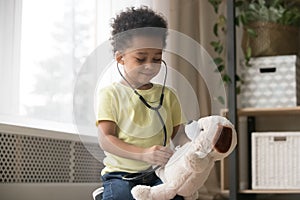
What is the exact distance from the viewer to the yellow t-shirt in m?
1.20

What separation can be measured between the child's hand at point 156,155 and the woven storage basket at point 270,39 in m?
1.25

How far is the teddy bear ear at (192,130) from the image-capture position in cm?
117

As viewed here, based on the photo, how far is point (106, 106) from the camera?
123 centimetres

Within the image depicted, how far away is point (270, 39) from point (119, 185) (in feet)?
4.20

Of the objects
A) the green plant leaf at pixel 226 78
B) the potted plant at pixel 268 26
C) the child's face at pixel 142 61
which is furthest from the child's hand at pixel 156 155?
the potted plant at pixel 268 26

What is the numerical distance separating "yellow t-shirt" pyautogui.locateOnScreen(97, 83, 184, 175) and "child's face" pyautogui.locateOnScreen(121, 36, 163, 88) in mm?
24

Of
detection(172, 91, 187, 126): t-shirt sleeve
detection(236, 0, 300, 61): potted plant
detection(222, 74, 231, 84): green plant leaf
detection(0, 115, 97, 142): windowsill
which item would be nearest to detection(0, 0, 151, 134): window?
detection(0, 115, 97, 142): windowsill

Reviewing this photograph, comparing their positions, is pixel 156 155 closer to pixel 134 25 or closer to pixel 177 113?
pixel 177 113

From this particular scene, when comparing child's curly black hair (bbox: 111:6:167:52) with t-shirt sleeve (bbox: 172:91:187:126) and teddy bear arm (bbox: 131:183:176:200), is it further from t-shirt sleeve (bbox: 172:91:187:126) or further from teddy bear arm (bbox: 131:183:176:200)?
teddy bear arm (bbox: 131:183:176:200)

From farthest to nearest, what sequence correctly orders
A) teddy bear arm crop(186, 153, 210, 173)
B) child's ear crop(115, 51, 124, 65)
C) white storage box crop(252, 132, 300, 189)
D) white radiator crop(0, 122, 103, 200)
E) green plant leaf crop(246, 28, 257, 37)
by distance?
green plant leaf crop(246, 28, 257, 37) < white storage box crop(252, 132, 300, 189) < white radiator crop(0, 122, 103, 200) < child's ear crop(115, 51, 124, 65) < teddy bear arm crop(186, 153, 210, 173)

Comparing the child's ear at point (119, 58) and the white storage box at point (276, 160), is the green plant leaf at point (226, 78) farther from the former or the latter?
the child's ear at point (119, 58)

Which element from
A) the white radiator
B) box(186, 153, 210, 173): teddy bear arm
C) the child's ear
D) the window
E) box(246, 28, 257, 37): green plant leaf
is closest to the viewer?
box(186, 153, 210, 173): teddy bear arm

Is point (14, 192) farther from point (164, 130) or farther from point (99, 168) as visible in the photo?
point (164, 130)

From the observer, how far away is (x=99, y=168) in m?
2.02
